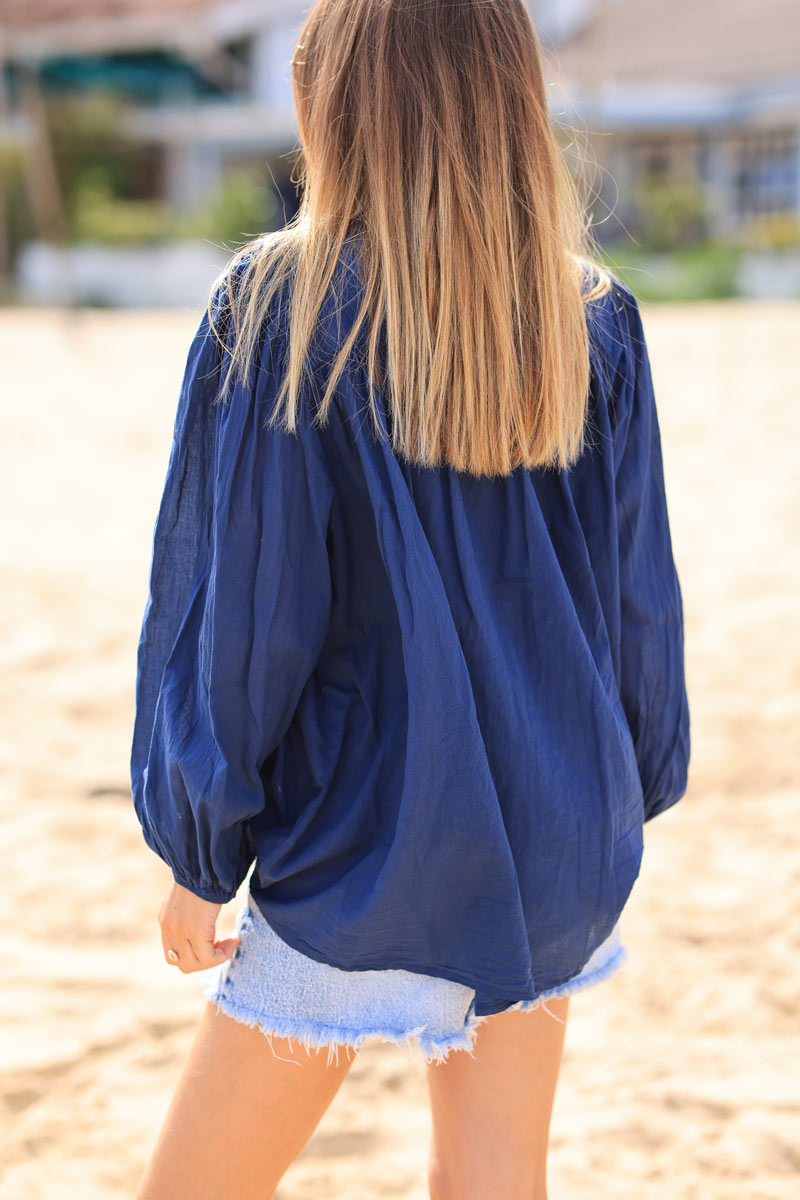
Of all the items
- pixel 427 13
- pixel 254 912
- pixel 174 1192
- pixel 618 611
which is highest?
pixel 427 13

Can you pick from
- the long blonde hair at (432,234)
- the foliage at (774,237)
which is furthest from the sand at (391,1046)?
the foliage at (774,237)

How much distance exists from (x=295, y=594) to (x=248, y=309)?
0.95 feet

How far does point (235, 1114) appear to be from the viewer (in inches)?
48.3

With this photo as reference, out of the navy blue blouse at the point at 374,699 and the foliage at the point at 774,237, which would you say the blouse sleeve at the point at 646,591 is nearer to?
the navy blue blouse at the point at 374,699

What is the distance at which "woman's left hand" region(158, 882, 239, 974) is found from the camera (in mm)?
1235

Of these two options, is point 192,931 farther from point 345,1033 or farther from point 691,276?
point 691,276

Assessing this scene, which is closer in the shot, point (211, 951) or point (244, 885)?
point (211, 951)

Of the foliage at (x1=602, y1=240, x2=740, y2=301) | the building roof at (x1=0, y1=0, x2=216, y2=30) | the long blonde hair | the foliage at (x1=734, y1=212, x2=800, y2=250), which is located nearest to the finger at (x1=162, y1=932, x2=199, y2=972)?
the long blonde hair

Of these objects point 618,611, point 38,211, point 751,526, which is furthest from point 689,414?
point 38,211

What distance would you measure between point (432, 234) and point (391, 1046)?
179cm

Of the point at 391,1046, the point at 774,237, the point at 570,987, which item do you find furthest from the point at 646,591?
the point at 774,237

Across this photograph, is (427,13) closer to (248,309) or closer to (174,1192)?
(248,309)

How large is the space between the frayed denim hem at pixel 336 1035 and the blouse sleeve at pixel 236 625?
0.45ft

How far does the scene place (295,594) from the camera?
3.81 ft
